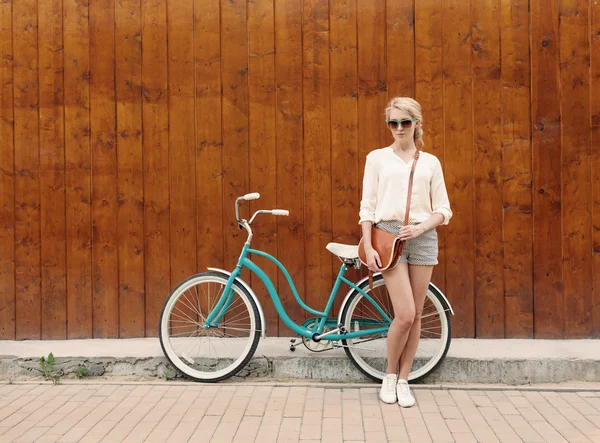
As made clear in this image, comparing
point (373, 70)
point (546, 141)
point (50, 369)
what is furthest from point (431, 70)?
point (50, 369)

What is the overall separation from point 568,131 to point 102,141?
11.9 feet

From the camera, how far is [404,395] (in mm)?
4648

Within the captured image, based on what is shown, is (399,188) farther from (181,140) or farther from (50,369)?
(50,369)

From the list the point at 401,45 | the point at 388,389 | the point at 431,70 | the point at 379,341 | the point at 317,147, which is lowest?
the point at 388,389

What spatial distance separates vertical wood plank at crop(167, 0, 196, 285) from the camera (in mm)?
5594

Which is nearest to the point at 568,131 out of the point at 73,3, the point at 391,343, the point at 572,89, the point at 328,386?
the point at 572,89

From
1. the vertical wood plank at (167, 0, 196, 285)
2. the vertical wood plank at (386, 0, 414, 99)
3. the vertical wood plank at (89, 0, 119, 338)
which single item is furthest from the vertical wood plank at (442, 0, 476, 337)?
the vertical wood plank at (89, 0, 119, 338)

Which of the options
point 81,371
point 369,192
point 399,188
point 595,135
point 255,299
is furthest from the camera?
point 595,135

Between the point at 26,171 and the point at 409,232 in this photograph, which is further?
the point at 26,171

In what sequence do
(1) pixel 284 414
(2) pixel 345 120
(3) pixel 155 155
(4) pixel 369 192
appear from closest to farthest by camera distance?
(1) pixel 284 414, (4) pixel 369 192, (2) pixel 345 120, (3) pixel 155 155

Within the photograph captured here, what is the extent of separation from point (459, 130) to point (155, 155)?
239 centimetres

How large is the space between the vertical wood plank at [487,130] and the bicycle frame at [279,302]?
41.3 inches

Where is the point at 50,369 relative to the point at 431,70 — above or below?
below

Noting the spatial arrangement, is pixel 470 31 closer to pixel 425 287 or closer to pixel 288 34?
pixel 288 34
